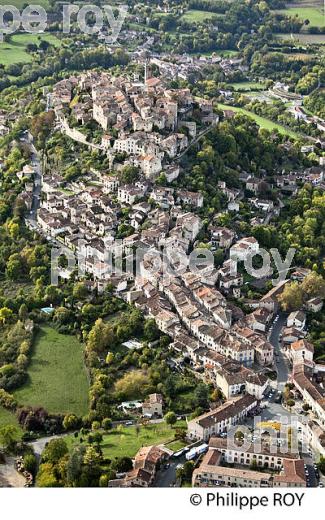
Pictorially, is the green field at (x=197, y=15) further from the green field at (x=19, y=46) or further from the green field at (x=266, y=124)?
the green field at (x=266, y=124)

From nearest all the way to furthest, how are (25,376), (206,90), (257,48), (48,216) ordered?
1. (25,376)
2. (48,216)
3. (206,90)
4. (257,48)

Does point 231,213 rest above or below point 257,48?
below

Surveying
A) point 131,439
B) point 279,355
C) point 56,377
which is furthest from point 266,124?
point 131,439

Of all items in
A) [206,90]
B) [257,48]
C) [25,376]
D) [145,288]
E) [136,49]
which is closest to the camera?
[25,376]

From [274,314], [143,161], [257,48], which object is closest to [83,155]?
[143,161]

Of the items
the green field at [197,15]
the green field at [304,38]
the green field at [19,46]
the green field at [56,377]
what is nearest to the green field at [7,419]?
the green field at [56,377]

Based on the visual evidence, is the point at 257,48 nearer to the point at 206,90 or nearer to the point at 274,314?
the point at 206,90

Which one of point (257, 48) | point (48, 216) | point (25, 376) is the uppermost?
point (257, 48)

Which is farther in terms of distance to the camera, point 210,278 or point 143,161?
point 143,161
